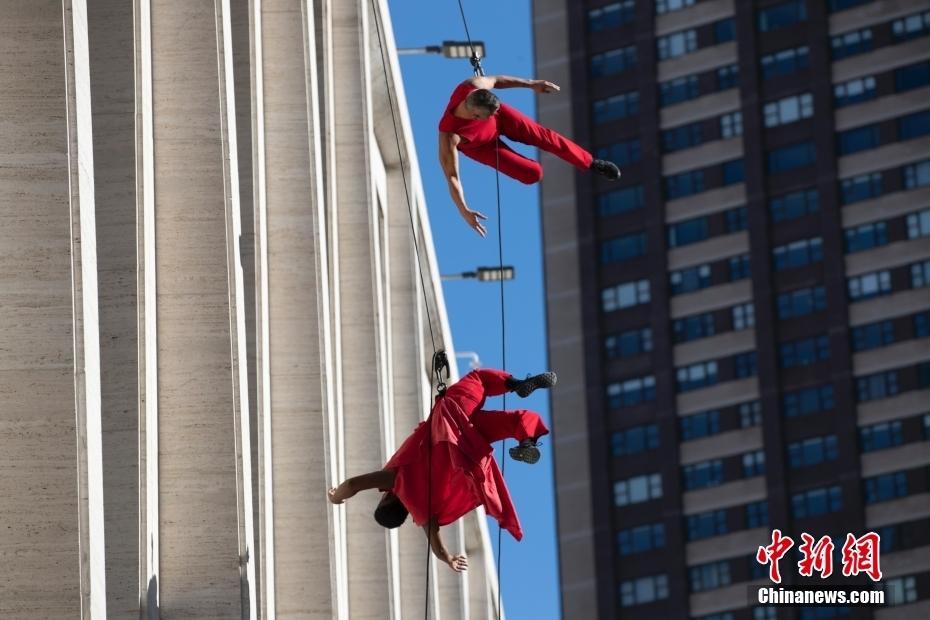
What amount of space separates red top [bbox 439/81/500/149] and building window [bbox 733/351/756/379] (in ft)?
228

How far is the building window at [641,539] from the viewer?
88.8m

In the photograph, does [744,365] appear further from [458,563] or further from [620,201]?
[458,563]

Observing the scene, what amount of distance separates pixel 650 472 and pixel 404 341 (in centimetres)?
5597

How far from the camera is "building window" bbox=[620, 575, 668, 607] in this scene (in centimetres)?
8750

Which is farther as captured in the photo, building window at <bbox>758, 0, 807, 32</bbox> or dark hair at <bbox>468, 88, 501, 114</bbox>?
building window at <bbox>758, 0, 807, 32</bbox>

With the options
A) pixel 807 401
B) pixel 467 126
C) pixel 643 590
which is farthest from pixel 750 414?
pixel 467 126

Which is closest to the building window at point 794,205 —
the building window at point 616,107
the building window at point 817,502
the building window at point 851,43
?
the building window at point 851,43

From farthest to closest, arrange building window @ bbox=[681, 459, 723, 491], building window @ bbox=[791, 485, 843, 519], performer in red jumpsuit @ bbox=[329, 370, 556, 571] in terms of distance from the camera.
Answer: building window @ bbox=[681, 459, 723, 491]
building window @ bbox=[791, 485, 843, 519]
performer in red jumpsuit @ bbox=[329, 370, 556, 571]

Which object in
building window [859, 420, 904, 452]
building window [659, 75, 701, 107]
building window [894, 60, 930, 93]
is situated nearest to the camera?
building window [859, 420, 904, 452]

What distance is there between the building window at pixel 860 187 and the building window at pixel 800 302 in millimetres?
3794

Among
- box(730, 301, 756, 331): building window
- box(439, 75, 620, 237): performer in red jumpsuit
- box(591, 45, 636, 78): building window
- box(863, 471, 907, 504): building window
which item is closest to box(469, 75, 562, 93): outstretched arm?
box(439, 75, 620, 237): performer in red jumpsuit

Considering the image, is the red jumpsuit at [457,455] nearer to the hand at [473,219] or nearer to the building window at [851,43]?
the hand at [473,219]

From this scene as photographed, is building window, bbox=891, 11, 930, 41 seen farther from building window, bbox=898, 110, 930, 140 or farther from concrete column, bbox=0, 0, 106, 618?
concrete column, bbox=0, 0, 106, 618

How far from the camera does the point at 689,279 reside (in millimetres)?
91750
